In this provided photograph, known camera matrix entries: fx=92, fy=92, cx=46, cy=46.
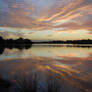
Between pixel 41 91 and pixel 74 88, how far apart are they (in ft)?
7.52

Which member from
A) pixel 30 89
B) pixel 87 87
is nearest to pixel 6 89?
pixel 30 89

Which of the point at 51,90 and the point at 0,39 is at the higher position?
the point at 0,39

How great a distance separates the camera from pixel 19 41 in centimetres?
15825

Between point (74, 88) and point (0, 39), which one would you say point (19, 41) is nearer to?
point (0, 39)

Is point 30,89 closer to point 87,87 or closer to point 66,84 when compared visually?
point 66,84

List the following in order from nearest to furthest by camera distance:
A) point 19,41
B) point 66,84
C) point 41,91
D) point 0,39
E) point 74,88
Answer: point 41,91 → point 74,88 → point 66,84 → point 0,39 → point 19,41

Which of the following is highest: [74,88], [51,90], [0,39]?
[0,39]

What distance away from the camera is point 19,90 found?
550cm

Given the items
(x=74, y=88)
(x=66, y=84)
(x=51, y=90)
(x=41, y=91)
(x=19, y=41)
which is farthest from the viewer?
(x=19, y=41)

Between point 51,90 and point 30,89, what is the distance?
3.93ft

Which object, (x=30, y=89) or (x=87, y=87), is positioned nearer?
(x=30, y=89)

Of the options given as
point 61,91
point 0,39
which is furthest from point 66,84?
point 0,39

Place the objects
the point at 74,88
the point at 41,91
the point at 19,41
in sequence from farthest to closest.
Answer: the point at 19,41 → the point at 74,88 → the point at 41,91

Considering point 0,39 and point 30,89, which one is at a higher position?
point 0,39
